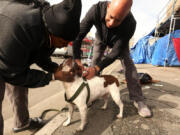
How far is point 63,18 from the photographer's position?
1.07m

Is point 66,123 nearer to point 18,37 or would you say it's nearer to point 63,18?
point 18,37

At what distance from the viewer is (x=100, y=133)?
1.77 metres

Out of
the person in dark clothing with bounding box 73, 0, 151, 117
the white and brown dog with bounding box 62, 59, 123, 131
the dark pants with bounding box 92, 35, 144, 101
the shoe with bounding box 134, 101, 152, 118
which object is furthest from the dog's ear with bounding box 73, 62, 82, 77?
the shoe with bounding box 134, 101, 152, 118

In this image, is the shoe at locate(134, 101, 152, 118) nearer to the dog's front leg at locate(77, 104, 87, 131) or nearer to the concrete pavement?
the concrete pavement

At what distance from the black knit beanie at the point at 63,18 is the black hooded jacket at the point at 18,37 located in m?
0.10

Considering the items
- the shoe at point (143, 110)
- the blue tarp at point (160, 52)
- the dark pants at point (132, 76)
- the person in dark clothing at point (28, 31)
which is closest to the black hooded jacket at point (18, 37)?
the person in dark clothing at point (28, 31)

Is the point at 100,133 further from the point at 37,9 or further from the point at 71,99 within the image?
the point at 37,9

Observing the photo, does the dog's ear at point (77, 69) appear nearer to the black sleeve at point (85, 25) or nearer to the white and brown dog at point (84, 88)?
the white and brown dog at point (84, 88)

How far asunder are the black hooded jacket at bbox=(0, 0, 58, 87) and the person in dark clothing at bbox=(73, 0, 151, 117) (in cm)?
86

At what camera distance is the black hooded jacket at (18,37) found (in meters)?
1.00

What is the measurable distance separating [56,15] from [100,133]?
5.30 ft

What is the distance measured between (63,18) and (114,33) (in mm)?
1300

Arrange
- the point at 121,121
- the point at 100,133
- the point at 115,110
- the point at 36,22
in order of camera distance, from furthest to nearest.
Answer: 1. the point at 115,110
2. the point at 121,121
3. the point at 100,133
4. the point at 36,22

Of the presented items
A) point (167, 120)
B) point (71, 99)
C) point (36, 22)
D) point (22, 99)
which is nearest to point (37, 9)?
point (36, 22)
